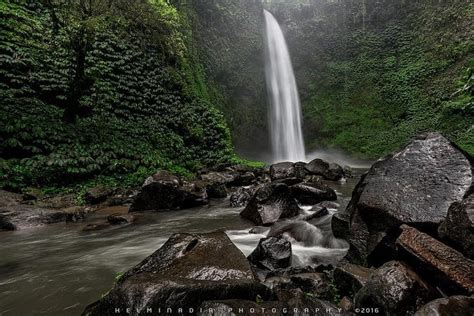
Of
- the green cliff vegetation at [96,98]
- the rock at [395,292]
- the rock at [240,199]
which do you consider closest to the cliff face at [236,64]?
the green cliff vegetation at [96,98]

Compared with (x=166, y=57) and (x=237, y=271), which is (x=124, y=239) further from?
(x=166, y=57)

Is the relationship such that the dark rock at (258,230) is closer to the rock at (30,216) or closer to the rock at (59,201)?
the rock at (30,216)

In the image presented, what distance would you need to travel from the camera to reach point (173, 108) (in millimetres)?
14367

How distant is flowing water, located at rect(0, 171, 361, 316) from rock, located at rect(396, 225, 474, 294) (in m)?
1.42

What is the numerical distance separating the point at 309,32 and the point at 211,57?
1249 cm

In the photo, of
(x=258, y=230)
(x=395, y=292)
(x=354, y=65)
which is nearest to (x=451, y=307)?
(x=395, y=292)

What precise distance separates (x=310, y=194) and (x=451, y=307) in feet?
17.7

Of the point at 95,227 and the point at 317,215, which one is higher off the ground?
the point at 95,227

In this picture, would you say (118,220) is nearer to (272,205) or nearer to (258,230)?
(258,230)

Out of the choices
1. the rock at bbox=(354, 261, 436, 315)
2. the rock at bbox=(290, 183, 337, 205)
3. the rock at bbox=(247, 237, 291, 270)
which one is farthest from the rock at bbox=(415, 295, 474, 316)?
the rock at bbox=(290, 183, 337, 205)

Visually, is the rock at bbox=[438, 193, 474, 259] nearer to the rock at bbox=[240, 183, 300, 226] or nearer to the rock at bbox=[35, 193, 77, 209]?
the rock at bbox=[240, 183, 300, 226]

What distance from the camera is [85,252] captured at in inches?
181

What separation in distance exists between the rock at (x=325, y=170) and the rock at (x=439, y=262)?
397 inches

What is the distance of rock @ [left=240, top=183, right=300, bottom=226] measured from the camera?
577 cm
